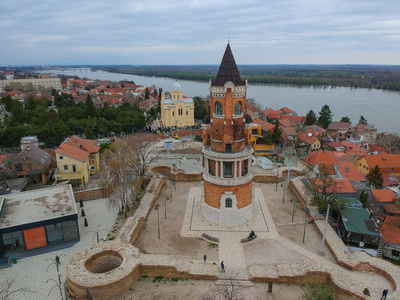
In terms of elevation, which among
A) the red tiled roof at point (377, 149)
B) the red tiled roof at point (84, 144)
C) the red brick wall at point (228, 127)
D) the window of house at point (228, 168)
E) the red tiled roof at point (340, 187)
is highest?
the red brick wall at point (228, 127)

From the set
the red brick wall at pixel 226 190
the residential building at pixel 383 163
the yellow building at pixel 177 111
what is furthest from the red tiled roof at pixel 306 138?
the red brick wall at pixel 226 190

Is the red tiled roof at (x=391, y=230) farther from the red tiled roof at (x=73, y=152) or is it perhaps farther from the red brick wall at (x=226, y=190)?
the red tiled roof at (x=73, y=152)

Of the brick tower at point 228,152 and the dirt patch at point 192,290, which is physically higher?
the brick tower at point 228,152

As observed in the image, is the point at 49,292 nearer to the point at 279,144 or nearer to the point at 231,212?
the point at 231,212

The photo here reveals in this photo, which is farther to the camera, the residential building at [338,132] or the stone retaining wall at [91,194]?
the residential building at [338,132]

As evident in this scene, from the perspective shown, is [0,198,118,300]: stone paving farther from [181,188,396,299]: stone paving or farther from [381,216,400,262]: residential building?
[381,216,400,262]: residential building
